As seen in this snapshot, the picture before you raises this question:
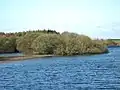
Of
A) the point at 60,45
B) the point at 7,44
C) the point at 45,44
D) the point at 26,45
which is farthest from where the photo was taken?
the point at 7,44

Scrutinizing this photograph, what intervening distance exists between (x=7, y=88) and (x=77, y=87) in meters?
7.20

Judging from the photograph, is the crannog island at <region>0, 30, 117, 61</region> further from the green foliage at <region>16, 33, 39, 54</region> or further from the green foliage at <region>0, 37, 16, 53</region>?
the green foliage at <region>0, 37, 16, 53</region>

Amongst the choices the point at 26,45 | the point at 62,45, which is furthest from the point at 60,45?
the point at 26,45

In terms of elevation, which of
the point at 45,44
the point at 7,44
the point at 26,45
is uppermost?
the point at 7,44

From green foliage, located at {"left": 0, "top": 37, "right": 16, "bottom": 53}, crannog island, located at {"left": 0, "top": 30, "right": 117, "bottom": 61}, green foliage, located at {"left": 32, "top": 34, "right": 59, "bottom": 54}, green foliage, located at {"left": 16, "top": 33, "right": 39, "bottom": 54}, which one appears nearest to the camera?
crannog island, located at {"left": 0, "top": 30, "right": 117, "bottom": 61}

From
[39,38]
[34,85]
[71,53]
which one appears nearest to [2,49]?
[39,38]

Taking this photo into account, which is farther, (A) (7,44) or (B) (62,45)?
(A) (7,44)

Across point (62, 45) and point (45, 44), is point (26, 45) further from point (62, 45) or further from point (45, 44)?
point (62, 45)

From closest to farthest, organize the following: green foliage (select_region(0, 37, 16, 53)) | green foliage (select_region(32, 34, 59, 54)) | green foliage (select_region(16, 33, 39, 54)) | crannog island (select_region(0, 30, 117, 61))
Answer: crannog island (select_region(0, 30, 117, 61)) < green foliage (select_region(32, 34, 59, 54)) < green foliage (select_region(16, 33, 39, 54)) < green foliage (select_region(0, 37, 16, 53))

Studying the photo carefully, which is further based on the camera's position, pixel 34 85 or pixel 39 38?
pixel 39 38

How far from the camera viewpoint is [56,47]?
120062 millimetres

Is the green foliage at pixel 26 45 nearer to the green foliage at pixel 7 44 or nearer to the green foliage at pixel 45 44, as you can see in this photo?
the green foliage at pixel 45 44

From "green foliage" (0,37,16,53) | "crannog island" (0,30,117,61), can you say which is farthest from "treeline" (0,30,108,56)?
"green foliage" (0,37,16,53)

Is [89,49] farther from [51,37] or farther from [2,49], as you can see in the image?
[2,49]
